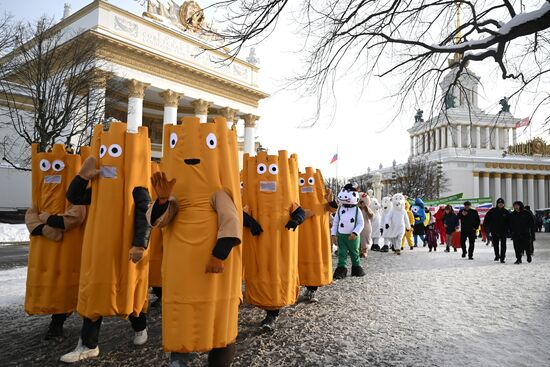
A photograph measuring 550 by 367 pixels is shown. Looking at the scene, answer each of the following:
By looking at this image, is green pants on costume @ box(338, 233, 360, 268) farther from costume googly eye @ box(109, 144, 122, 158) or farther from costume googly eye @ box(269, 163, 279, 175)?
costume googly eye @ box(109, 144, 122, 158)

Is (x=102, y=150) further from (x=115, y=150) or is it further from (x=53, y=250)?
(x=53, y=250)

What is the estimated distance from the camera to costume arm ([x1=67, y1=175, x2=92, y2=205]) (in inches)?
169

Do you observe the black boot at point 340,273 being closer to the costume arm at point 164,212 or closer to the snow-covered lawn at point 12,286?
the snow-covered lawn at point 12,286

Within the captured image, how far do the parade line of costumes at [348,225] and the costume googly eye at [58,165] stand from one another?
5.77 m

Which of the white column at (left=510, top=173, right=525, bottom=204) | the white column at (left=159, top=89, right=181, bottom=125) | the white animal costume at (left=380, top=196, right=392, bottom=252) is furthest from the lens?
the white column at (left=510, top=173, right=525, bottom=204)

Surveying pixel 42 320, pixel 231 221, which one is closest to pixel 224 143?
pixel 231 221

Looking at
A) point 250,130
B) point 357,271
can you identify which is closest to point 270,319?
point 357,271

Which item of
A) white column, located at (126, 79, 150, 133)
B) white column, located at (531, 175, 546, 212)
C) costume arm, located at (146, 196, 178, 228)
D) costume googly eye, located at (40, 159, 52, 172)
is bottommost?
costume arm, located at (146, 196, 178, 228)

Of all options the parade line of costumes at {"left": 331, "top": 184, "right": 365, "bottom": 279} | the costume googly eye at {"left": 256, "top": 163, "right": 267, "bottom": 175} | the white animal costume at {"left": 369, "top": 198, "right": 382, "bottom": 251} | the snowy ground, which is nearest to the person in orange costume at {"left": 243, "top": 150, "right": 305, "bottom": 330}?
the costume googly eye at {"left": 256, "top": 163, "right": 267, "bottom": 175}

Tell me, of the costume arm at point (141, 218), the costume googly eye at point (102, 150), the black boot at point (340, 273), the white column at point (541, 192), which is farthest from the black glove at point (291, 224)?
the white column at point (541, 192)

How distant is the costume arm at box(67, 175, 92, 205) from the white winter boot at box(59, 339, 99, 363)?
144 cm

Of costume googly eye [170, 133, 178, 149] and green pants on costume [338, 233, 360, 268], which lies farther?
green pants on costume [338, 233, 360, 268]

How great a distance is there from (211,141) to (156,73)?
92.5 ft

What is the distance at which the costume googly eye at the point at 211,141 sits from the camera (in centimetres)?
357
